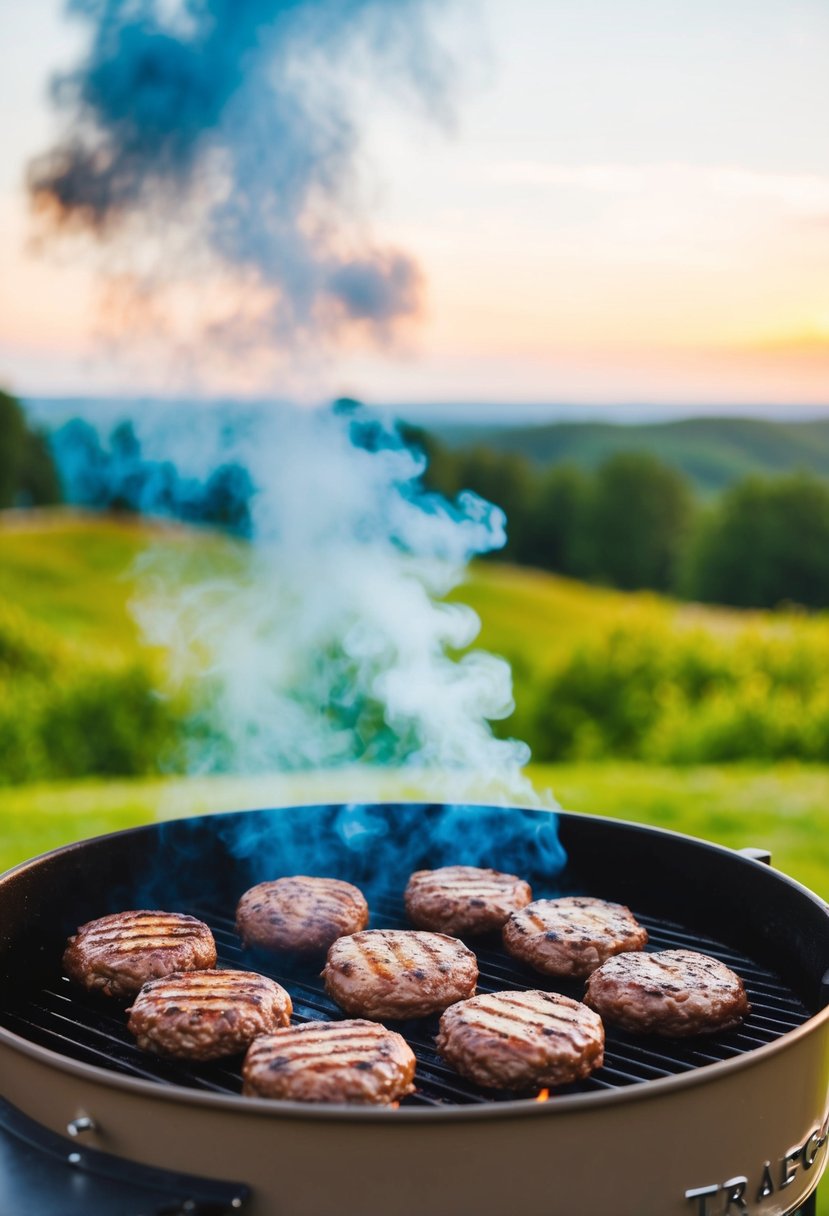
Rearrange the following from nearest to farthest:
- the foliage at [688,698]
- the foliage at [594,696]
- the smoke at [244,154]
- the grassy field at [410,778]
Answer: the smoke at [244,154], the grassy field at [410,778], the foliage at [688,698], the foliage at [594,696]

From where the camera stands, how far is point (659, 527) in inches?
619

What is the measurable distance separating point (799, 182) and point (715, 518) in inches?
251

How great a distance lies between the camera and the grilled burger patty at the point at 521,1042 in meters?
2.21

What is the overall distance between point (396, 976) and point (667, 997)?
612 millimetres

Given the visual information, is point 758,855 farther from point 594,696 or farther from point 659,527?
point 659,527

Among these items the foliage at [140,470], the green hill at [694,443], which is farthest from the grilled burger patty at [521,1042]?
the green hill at [694,443]

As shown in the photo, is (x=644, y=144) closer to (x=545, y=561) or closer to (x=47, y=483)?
(x=545, y=561)

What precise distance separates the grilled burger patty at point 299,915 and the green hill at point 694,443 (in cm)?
1043

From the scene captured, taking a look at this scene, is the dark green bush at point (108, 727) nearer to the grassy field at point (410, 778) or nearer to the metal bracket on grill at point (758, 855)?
the grassy field at point (410, 778)

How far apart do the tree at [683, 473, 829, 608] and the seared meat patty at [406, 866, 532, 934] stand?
1196 cm

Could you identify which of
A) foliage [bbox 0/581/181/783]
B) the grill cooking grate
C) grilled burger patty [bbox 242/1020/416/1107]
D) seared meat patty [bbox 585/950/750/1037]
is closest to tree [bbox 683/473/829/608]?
foliage [bbox 0/581/181/783]

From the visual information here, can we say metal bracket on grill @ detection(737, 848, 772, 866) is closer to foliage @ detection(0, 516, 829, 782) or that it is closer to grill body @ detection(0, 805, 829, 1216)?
grill body @ detection(0, 805, 829, 1216)

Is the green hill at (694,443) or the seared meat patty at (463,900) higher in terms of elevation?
the green hill at (694,443)

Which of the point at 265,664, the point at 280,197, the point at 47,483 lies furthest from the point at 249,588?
the point at 280,197
